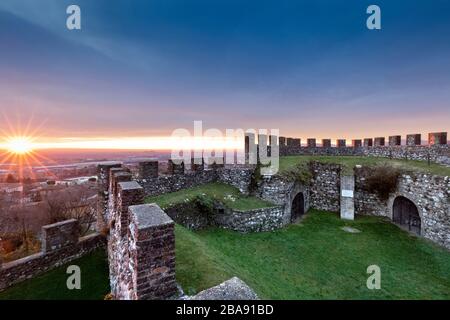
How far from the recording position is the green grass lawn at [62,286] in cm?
733

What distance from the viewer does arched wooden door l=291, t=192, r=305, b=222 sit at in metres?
14.0

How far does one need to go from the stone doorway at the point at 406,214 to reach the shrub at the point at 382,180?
0.69 meters

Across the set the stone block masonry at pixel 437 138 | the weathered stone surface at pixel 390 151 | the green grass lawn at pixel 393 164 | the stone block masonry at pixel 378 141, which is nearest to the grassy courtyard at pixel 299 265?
the green grass lawn at pixel 393 164

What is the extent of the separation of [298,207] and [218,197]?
19.4ft

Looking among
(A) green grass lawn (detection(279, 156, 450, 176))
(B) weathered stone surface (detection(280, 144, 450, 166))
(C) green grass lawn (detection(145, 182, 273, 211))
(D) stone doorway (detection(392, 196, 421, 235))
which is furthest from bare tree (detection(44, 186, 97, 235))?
(D) stone doorway (detection(392, 196, 421, 235))

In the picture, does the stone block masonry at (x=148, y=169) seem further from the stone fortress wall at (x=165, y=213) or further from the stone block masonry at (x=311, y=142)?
the stone block masonry at (x=311, y=142)

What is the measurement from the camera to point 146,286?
3104 millimetres

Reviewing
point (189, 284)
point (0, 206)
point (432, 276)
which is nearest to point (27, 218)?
point (0, 206)

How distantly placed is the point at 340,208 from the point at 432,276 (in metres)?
6.31

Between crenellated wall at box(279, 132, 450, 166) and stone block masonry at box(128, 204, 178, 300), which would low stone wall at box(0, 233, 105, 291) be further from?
crenellated wall at box(279, 132, 450, 166)

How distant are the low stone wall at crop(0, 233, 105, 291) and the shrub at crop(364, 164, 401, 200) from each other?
15.4m

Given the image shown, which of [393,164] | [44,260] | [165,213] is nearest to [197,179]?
[44,260]
